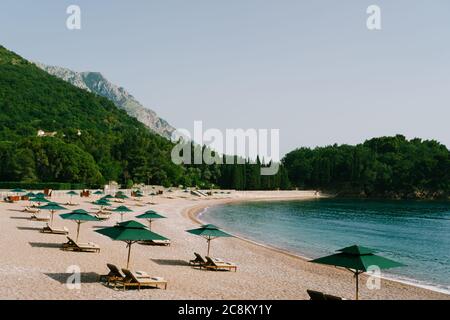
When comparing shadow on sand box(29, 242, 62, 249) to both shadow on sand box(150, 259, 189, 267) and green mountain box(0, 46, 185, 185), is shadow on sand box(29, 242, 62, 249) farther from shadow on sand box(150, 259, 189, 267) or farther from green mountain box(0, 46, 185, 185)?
green mountain box(0, 46, 185, 185)

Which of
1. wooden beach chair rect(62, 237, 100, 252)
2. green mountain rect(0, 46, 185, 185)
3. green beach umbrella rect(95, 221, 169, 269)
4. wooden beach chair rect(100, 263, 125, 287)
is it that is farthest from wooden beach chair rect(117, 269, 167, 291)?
green mountain rect(0, 46, 185, 185)

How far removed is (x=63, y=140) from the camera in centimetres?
12200

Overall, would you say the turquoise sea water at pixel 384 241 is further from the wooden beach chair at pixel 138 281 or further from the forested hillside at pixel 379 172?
the forested hillside at pixel 379 172

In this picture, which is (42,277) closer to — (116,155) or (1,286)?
(1,286)

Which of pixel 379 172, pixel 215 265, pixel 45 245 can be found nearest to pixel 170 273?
pixel 215 265

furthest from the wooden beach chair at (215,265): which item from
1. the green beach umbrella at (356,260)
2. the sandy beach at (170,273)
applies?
the green beach umbrella at (356,260)

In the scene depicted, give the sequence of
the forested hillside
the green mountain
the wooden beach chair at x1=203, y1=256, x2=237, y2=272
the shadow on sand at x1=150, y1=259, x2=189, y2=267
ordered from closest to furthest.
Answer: the wooden beach chair at x1=203, y1=256, x2=237, y2=272 < the shadow on sand at x1=150, y1=259, x2=189, y2=267 < the green mountain < the forested hillside

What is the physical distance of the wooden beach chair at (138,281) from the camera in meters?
16.1

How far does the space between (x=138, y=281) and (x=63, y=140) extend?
375 feet

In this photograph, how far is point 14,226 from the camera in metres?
31.9

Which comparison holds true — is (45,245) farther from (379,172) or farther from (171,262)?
(379,172)

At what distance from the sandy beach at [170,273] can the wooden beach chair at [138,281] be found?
35 centimetres

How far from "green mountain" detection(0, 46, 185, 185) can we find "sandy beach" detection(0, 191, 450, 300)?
66.9m

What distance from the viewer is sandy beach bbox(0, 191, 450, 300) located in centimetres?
1545
